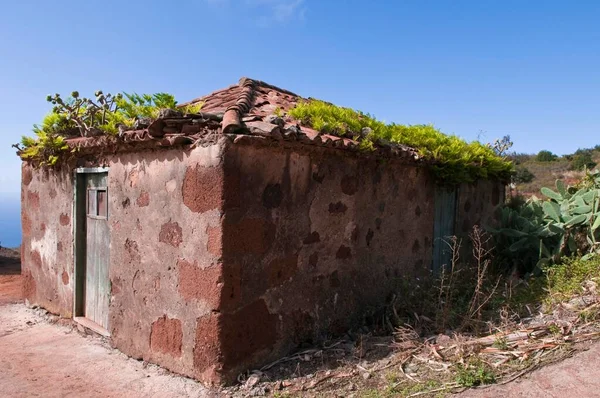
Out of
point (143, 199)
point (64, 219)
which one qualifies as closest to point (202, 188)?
A: point (143, 199)

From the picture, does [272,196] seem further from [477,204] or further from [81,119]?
[477,204]

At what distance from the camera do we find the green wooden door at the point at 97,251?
16.2 feet

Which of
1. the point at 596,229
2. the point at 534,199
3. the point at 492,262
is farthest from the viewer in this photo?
the point at 534,199

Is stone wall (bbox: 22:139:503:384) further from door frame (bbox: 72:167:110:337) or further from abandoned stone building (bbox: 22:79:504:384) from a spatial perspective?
door frame (bbox: 72:167:110:337)

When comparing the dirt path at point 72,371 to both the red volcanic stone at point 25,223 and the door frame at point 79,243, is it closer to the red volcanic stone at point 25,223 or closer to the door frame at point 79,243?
the door frame at point 79,243

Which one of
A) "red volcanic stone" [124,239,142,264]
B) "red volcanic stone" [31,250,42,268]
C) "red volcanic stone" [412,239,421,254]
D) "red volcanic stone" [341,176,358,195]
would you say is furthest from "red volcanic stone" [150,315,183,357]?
"red volcanic stone" [412,239,421,254]

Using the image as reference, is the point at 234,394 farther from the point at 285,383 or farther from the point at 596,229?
the point at 596,229

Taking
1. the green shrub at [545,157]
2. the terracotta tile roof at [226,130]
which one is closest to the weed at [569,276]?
the terracotta tile roof at [226,130]

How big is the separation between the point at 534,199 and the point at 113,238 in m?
7.14

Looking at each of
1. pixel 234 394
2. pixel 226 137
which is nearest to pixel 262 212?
pixel 226 137

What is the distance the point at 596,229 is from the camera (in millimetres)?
6262

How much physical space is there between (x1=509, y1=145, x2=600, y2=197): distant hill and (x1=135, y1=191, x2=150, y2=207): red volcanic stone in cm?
1481

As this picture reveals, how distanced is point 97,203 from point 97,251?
1.81ft

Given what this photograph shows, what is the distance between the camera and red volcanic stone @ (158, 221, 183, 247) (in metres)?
3.85
